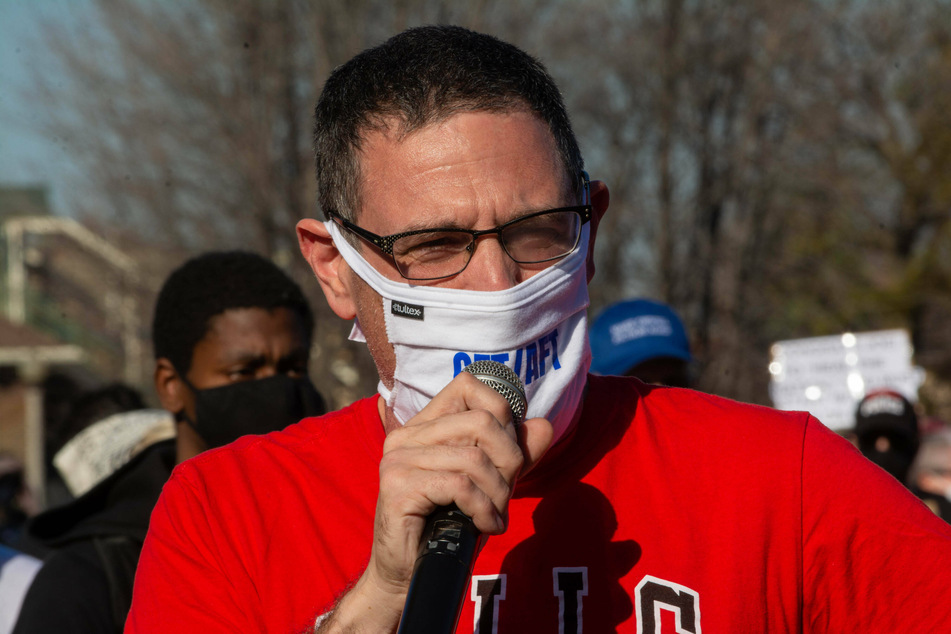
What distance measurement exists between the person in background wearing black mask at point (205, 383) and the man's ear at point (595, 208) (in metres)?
1.73

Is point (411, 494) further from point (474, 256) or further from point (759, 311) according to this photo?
point (759, 311)

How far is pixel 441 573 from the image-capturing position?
1509 mm

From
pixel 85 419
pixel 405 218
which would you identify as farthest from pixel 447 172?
pixel 85 419

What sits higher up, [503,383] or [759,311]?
[759,311]

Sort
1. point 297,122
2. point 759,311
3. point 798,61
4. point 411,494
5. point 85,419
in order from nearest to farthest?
1. point 411,494
2. point 85,419
3. point 297,122
4. point 798,61
5. point 759,311

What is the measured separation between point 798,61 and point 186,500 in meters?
12.5

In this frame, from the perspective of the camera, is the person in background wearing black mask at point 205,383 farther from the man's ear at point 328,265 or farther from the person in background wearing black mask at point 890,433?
the person in background wearing black mask at point 890,433

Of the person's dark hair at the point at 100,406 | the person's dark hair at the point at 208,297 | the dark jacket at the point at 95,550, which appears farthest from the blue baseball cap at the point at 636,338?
the person's dark hair at the point at 100,406

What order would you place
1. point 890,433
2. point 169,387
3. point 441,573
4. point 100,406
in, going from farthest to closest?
point 100,406 < point 890,433 < point 169,387 < point 441,573

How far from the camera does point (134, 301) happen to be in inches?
559

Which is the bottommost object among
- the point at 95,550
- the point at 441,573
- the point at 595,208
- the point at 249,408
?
the point at 95,550

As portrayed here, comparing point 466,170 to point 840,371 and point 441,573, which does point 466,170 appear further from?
point 840,371

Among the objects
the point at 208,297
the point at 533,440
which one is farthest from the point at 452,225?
the point at 208,297

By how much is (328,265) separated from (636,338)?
2689 millimetres
